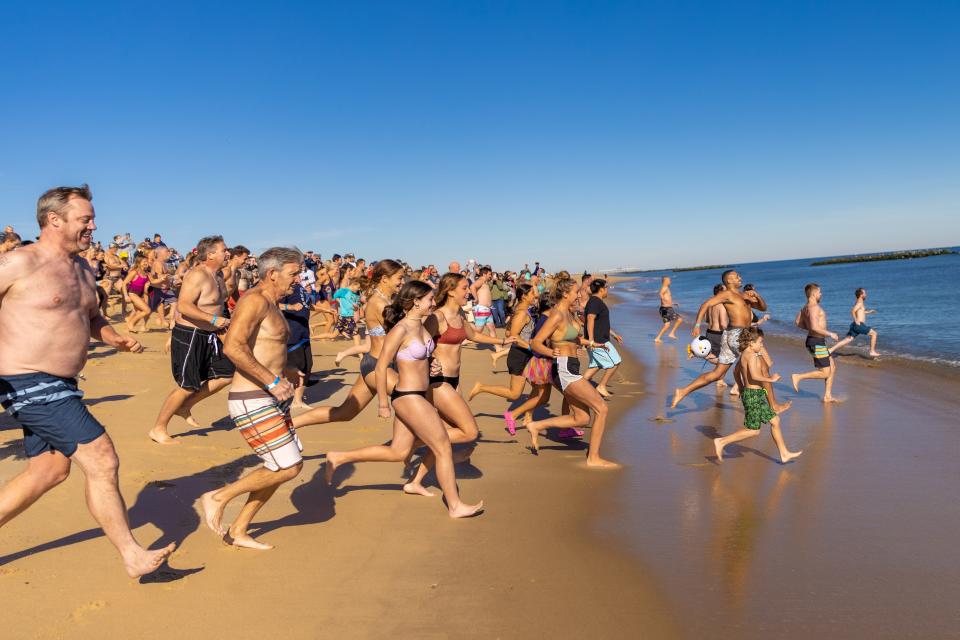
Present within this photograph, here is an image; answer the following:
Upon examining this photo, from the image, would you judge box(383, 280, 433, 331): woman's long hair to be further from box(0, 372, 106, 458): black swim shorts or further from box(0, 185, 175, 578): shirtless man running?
box(0, 372, 106, 458): black swim shorts

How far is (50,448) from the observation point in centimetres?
333

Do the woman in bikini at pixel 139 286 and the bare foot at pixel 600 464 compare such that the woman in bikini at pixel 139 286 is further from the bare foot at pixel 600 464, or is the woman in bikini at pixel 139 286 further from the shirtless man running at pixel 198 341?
the bare foot at pixel 600 464

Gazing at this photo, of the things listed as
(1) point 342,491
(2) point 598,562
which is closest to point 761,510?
(2) point 598,562

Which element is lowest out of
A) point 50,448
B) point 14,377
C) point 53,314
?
point 50,448

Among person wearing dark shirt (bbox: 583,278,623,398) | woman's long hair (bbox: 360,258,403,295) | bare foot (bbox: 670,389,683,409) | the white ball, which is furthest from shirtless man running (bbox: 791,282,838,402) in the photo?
woman's long hair (bbox: 360,258,403,295)

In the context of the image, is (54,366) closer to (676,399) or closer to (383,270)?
(383,270)

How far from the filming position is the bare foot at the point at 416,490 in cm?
526

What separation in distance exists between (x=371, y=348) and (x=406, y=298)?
1128mm

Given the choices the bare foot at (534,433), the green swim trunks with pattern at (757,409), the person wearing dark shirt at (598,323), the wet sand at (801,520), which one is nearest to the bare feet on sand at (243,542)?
the wet sand at (801,520)

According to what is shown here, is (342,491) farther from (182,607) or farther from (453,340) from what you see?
(182,607)

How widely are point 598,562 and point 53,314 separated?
11.1ft

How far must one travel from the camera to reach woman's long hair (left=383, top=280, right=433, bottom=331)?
4758 millimetres

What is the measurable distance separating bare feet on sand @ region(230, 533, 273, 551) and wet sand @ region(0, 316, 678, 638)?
2.4 inches

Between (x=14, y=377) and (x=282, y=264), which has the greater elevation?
(x=282, y=264)
